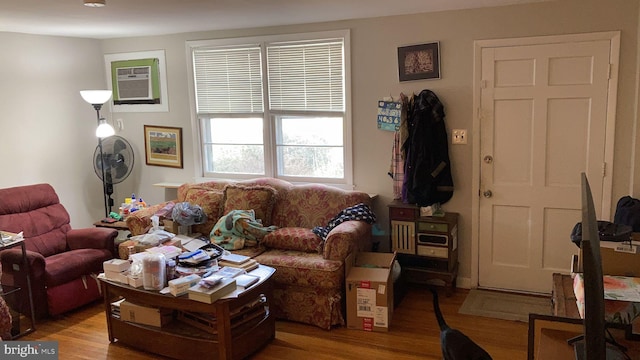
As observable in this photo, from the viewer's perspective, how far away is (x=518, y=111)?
13.2 ft

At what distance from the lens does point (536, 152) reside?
13.2 ft

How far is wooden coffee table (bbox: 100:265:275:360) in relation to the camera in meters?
3.14

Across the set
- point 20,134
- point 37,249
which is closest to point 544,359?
point 37,249

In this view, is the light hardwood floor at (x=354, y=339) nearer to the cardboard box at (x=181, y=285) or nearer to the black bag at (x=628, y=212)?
the cardboard box at (x=181, y=285)

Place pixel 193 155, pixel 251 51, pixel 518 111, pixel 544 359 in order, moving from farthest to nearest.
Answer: pixel 193 155
pixel 251 51
pixel 518 111
pixel 544 359

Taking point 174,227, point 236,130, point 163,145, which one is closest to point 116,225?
point 174,227

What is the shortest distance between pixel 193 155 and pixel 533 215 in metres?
3.35

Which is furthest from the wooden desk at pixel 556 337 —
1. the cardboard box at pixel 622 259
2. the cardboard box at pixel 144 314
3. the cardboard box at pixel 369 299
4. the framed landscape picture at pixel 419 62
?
the framed landscape picture at pixel 419 62

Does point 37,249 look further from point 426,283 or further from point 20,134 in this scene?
point 426,283

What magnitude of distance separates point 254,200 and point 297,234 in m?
0.57

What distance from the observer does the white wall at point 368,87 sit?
3752 millimetres

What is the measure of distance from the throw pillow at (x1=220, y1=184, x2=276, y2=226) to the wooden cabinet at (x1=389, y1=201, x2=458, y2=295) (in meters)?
1.07

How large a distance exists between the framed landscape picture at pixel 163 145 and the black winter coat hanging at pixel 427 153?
2.56 meters

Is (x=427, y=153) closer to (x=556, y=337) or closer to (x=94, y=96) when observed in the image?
(x=556, y=337)
